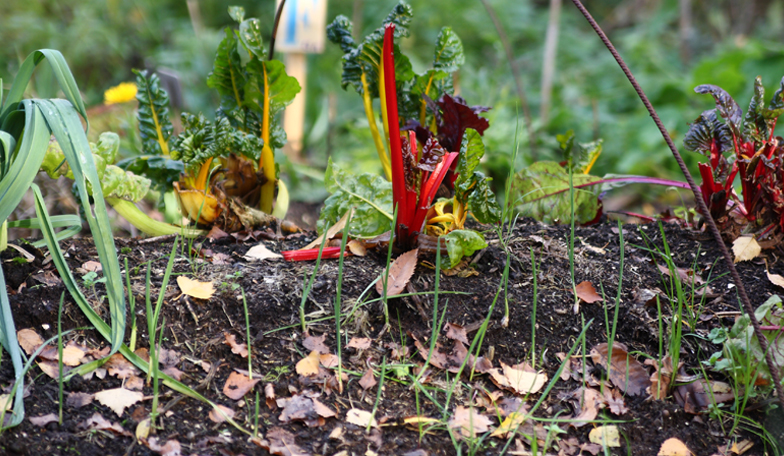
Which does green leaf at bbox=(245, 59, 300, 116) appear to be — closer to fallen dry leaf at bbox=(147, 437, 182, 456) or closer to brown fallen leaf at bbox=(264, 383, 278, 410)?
brown fallen leaf at bbox=(264, 383, 278, 410)

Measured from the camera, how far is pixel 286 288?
1423 mm

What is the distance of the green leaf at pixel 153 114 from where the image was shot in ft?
5.86

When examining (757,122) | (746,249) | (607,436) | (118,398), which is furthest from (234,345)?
(757,122)

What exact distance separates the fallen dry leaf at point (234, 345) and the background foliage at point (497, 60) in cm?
194

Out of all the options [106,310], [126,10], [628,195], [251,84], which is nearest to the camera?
[106,310]

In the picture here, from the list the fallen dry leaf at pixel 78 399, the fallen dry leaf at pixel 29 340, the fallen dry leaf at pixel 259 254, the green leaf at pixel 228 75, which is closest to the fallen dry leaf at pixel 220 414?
the fallen dry leaf at pixel 78 399

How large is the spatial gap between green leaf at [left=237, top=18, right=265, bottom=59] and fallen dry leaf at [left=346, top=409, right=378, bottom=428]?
111 centimetres

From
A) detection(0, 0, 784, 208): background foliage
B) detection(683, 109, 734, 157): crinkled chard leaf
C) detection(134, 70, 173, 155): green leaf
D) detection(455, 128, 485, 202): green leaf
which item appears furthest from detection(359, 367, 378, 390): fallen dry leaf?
detection(0, 0, 784, 208): background foliage

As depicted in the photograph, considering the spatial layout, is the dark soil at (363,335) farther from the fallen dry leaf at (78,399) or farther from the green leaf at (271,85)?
the green leaf at (271,85)

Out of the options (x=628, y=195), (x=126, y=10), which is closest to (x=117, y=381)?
(x=628, y=195)

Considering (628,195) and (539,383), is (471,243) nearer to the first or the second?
(539,383)

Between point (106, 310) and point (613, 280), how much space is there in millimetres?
1346

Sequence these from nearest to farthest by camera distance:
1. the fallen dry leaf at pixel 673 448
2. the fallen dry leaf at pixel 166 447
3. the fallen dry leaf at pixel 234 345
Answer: the fallen dry leaf at pixel 166 447, the fallen dry leaf at pixel 673 448, the fallen dry leaf at pixel 234 345

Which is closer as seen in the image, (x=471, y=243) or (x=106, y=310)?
(x=106, y=310)
